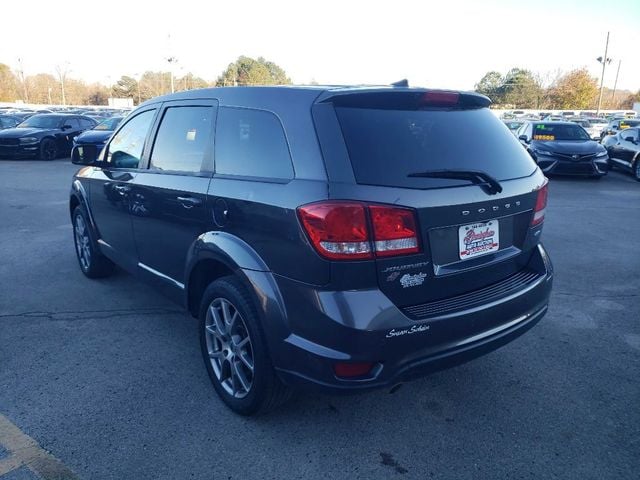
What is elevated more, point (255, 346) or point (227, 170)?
point (227, 170)

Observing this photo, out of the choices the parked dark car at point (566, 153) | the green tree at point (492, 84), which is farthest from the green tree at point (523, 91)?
the parked dark car at point (566, 153)

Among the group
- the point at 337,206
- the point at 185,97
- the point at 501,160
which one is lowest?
the point at 337,206

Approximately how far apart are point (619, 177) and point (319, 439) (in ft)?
50.3

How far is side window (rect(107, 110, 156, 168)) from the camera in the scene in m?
3.92

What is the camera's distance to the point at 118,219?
421 cm

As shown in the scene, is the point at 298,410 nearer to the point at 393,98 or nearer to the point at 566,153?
the point at 393,98

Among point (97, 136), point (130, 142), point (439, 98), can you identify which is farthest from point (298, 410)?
point (97, 136)

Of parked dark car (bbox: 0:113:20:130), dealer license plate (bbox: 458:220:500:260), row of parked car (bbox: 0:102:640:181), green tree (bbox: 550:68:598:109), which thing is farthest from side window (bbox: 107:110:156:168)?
green tree (bbox: 550:68:598:109)

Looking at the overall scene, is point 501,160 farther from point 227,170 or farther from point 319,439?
point 319,439

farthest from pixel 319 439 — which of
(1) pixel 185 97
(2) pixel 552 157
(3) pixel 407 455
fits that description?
(2) pixel 552 157

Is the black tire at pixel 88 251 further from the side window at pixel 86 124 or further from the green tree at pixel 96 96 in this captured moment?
the green tree at pixel 96 96

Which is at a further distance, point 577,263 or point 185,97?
point 577,263

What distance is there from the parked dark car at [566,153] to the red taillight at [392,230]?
12.1 metres

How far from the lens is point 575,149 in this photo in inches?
516
